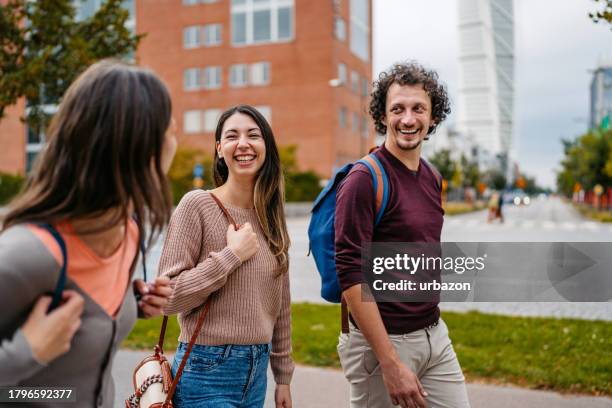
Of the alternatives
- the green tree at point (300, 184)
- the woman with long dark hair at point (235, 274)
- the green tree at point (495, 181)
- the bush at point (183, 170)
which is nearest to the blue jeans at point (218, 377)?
the woman with long dark hair at point (235, 274)

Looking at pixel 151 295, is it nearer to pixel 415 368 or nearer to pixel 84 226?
pixel 84 226

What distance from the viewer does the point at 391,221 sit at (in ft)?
8.21

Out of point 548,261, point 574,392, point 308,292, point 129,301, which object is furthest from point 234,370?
point 308,292

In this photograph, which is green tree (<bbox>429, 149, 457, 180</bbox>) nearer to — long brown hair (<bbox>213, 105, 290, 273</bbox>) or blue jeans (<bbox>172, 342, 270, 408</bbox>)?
long brown hair (<bbox>213, 105, 290, 273</bbox>)

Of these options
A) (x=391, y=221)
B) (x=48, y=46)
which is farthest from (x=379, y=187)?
(x=48, y=46)

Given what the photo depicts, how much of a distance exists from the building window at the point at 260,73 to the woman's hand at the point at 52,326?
50452mm

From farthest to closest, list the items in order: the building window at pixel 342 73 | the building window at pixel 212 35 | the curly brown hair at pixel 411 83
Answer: the building window at pixel 212 35 < the building window at pixel 342 73 < the curly brown hair at pixel 411 83

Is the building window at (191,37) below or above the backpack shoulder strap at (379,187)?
above

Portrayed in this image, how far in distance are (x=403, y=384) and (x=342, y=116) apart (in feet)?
163

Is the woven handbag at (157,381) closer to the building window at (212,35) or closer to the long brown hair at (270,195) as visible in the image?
the long brown hair at (270,195)

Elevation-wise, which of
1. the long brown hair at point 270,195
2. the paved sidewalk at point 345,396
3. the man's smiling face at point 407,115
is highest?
the man's smiling face at point 407,115

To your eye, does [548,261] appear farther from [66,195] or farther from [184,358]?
[66,195]

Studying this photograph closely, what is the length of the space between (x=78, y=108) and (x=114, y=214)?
0.86ft

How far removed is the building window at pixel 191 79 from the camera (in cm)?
5294
